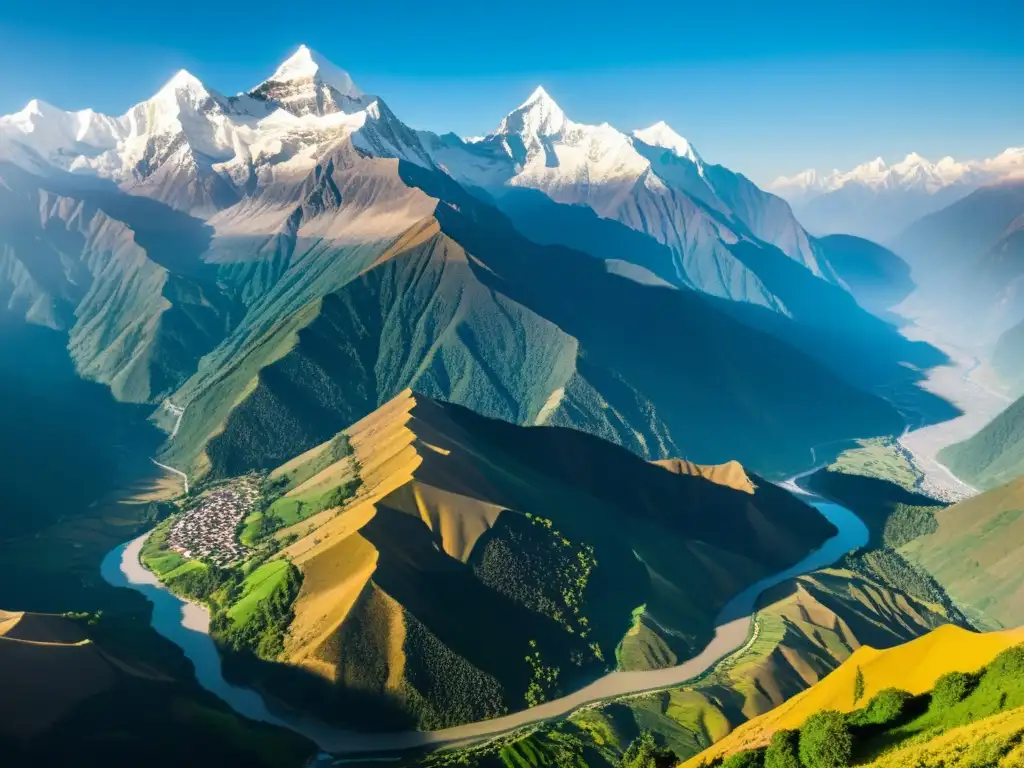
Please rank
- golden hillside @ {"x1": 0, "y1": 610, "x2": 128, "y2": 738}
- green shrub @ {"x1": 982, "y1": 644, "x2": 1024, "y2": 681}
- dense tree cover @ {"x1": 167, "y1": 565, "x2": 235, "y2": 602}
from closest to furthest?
green shrub @ {"x1": 982, "y1": 644, "x2": 1024, "y2": 681} → golden hillside @ {"x1": 0, "y1": 610, "x2": 128, "y2": 738} → dense tree cover @ {"x1": 167, "y1": 565, "x2": 235, "y2": 602}

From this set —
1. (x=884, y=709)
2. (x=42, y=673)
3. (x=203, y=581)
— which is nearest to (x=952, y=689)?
(x=884, y=709)

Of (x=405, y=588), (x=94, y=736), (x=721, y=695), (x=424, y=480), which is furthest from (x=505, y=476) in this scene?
(x=94, y=736)

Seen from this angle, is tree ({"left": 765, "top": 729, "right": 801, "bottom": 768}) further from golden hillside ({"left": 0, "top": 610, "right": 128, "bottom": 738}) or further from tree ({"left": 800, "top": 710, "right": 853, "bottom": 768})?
golden hillside ({"left": 0, "top": 610, "right": 128, "bottom": 738})

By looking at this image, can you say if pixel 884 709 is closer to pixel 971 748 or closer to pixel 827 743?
pixel 827 743

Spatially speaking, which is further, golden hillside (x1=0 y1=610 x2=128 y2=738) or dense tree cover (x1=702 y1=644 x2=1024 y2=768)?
golden hillside (x1=0 y1=610 x2=128 y2=738)

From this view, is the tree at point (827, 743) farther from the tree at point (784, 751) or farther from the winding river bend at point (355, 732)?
the winding river bend at point (355, 732)

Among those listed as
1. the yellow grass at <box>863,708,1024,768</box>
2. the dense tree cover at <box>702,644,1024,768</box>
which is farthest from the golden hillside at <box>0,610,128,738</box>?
the yellow grass at <box>863,708,1024,768</box>
